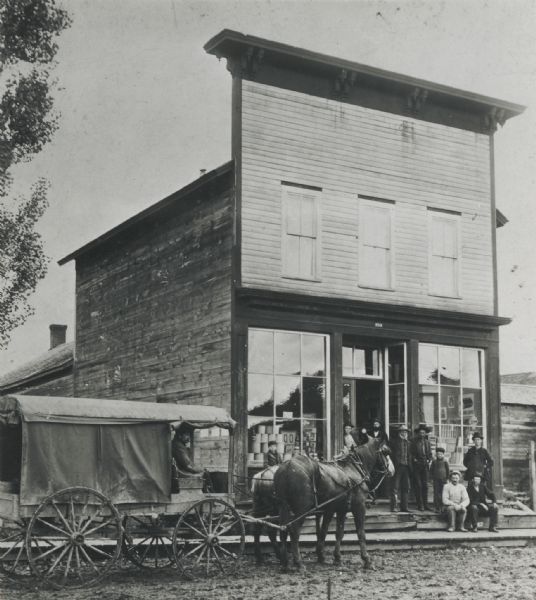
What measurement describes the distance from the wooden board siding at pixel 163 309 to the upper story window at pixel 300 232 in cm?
128

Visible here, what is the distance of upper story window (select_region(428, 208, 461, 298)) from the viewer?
2136 cm

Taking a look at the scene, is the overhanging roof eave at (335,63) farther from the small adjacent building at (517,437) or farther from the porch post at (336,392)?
the small adjacent building at (517,437)

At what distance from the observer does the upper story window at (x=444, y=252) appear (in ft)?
70.1

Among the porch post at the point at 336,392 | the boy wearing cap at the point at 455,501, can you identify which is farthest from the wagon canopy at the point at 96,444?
the boy wearing cap at the point at 455,501

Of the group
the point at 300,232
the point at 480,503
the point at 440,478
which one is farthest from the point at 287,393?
the point at 480,503

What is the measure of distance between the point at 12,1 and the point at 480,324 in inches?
614

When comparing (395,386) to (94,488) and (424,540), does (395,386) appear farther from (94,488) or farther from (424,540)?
(94,488)

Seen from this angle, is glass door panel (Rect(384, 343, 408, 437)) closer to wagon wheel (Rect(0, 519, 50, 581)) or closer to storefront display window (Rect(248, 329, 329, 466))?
storefront display window (Rect(248, 329, 329, 466))

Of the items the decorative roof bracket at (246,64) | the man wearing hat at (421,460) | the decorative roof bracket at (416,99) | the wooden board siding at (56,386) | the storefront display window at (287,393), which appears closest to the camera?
the storefront display window at (287,393)

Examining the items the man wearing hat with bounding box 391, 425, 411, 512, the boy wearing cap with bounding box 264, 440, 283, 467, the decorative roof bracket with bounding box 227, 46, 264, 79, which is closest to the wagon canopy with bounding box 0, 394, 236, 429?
the boy wearing cap with bounding box 264, 440, 283, 467

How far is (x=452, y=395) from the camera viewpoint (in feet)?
69.5

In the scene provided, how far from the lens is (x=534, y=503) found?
22.9m

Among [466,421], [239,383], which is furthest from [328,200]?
[466,421]

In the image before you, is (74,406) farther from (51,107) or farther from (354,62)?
(51,107)
